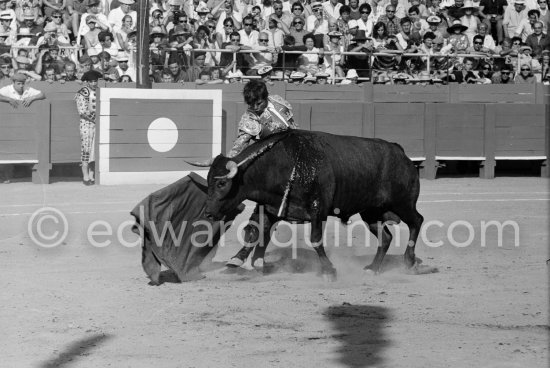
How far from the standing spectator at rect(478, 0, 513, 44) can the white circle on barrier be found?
5930 mm

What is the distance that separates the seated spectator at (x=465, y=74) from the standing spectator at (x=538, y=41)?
3.47 feet

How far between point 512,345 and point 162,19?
10508 mm

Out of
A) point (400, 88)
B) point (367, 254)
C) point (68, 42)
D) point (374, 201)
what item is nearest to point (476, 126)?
point (400, 88)

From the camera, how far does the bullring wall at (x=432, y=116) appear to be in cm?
1645

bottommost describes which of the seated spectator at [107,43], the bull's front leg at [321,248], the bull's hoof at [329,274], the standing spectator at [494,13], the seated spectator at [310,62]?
the bull's hoof at [329,274]

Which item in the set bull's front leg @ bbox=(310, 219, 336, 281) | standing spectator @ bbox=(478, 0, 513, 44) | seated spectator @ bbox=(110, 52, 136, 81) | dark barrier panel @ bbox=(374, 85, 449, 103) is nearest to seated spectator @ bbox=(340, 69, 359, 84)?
dark barrier panel @ bbox=(374, 85, 449, 103)

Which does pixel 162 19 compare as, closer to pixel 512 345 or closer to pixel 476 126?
pixel 476 126

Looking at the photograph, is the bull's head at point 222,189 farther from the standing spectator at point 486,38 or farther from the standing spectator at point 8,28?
the standing spectator at point 486,38

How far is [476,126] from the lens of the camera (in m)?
17.0

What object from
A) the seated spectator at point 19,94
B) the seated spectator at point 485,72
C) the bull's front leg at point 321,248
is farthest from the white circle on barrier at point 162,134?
the bull's front leg at point 321,248

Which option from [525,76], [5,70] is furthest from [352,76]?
[5,70]

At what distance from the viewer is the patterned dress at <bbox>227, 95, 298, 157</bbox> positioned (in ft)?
27.1

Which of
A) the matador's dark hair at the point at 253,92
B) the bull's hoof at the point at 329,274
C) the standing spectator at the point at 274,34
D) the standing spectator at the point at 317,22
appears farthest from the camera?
the standing spectator at the point at 317,22

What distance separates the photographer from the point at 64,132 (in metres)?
14.9
